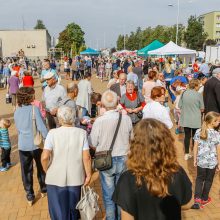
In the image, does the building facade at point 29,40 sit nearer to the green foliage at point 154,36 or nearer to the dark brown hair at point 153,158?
the green foliage at point 154,36

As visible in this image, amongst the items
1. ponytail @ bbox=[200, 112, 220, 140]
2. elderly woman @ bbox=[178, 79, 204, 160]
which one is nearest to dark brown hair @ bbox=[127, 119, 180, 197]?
ponytail @ bbox=[200, 112, 220, 140]

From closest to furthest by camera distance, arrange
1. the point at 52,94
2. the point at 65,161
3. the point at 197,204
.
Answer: the point at 65,161
the point at 197,204
the point at 52,94

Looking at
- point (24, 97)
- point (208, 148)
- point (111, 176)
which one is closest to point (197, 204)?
point (208, 148)

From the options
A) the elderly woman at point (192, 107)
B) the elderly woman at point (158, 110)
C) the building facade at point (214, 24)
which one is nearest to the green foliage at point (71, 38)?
the elderly woman at point (192, 107)

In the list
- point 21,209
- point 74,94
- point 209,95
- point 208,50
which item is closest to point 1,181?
point 21,209

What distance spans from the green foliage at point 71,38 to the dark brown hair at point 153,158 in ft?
201

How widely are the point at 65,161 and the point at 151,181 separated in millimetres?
1610

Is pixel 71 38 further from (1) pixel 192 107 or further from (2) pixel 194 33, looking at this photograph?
(1) pixel 192 107

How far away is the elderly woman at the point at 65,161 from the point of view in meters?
3.40

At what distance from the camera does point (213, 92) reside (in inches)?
254

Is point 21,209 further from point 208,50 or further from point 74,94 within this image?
point 208,50

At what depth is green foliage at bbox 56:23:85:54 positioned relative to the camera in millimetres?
64438

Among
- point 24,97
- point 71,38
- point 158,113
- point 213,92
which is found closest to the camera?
point 24,97

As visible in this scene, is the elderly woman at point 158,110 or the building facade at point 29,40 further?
the building facade at point 29,40
